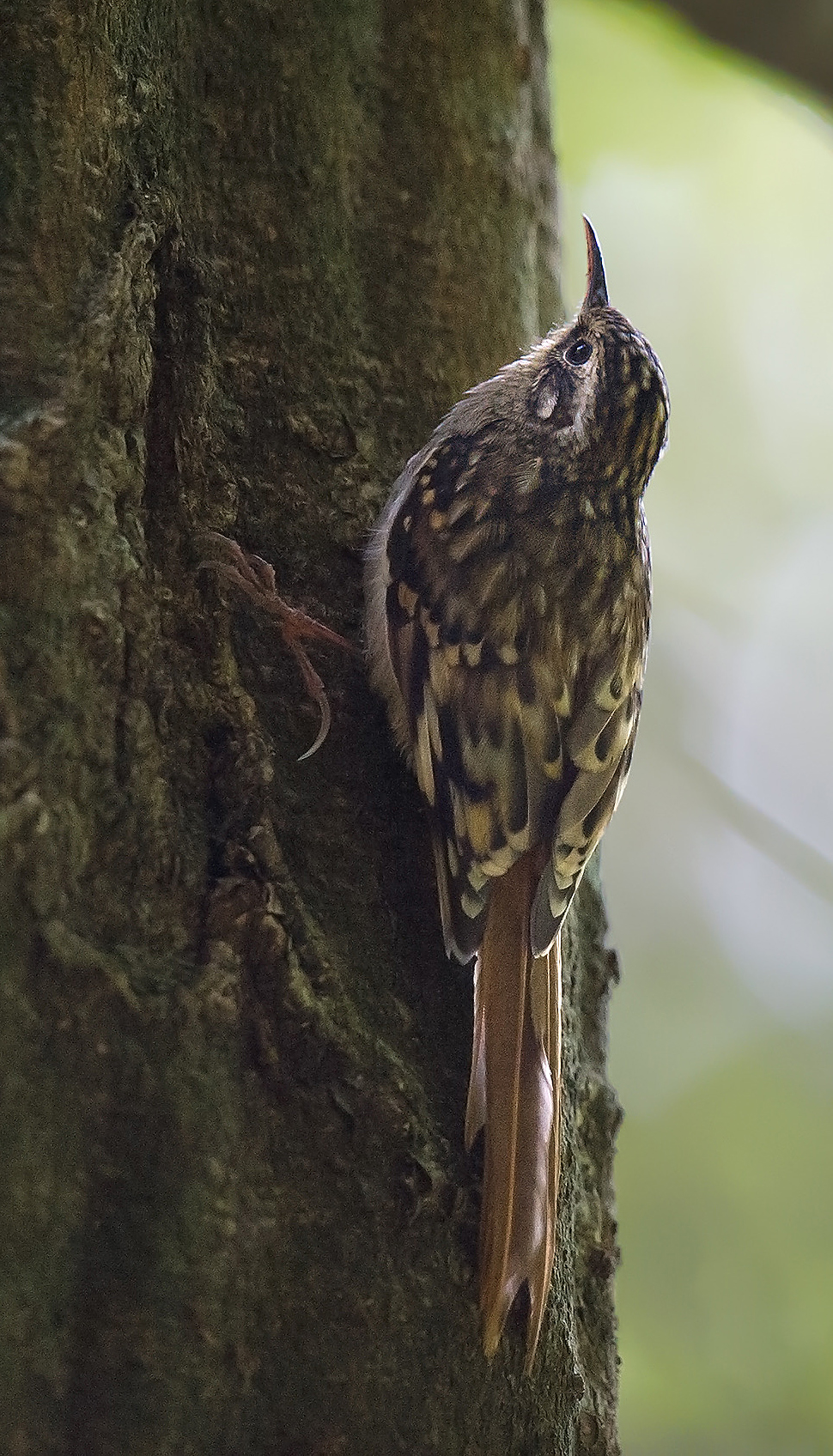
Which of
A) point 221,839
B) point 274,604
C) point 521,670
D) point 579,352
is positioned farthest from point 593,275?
point 221,839

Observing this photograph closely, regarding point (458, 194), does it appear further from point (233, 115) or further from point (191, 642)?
point (191, 642)

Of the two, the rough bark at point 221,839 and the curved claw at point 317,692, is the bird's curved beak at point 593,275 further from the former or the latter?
the curved claw at point 317,692

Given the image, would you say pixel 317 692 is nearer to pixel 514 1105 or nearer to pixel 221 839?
pixel 221 839

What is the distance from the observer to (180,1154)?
1042 mm

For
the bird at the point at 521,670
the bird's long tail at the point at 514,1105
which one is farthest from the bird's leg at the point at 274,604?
the bird's long tail at the point at 514,1105

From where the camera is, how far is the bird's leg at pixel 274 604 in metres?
1.37

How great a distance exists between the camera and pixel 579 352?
206cm

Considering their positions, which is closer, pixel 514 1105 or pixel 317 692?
pixel 514 1105

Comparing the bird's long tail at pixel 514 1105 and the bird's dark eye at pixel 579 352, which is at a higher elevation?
the bird's dark eye at pixel 579 352

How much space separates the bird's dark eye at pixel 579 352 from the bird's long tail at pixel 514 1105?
3.04 feet

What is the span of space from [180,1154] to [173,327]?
883mm

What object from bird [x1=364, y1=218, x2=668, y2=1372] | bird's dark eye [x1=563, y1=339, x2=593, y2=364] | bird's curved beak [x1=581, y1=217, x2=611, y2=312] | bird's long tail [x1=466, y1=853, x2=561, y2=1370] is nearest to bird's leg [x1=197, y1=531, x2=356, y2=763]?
bird [x1=364, y1=218, x2=668, y2=1372]

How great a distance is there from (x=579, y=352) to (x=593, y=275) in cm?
24

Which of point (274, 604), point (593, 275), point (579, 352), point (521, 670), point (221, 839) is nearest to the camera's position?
point (221, 839)
